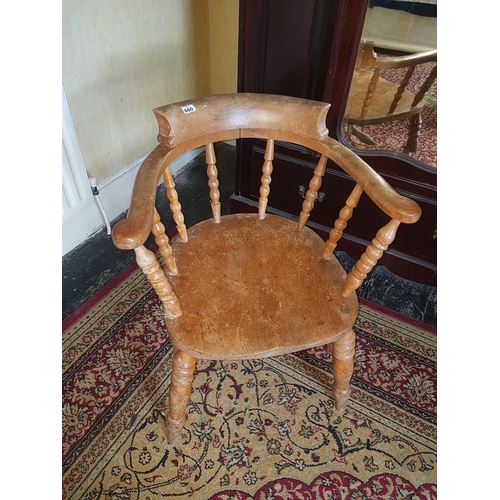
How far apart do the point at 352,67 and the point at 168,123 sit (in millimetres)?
656

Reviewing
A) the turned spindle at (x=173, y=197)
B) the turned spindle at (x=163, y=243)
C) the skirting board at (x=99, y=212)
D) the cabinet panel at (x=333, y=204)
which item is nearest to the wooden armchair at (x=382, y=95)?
the cabinet panel at (x=333, y=204)

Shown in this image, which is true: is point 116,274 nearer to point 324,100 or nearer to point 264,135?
point 264,135

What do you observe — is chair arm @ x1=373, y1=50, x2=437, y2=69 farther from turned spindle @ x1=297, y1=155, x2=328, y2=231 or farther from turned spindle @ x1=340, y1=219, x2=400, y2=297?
turned spindle @ x1=340, y1=219, x2=400, y2=297

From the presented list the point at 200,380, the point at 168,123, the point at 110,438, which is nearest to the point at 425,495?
the point at 200,380

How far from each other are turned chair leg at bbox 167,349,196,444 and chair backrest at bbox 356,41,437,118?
3.46 feet

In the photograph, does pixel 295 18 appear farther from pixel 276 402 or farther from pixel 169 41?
pixel 276 402

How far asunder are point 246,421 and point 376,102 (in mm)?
1168

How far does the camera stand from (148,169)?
3.03 ft

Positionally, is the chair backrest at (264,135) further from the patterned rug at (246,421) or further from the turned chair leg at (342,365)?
the patterned rug at (246,421)

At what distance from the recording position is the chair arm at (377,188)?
84cm

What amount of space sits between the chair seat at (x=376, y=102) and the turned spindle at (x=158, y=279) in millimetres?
906

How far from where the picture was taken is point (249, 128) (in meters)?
1.14

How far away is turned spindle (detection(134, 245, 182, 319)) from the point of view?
33.0 inches
